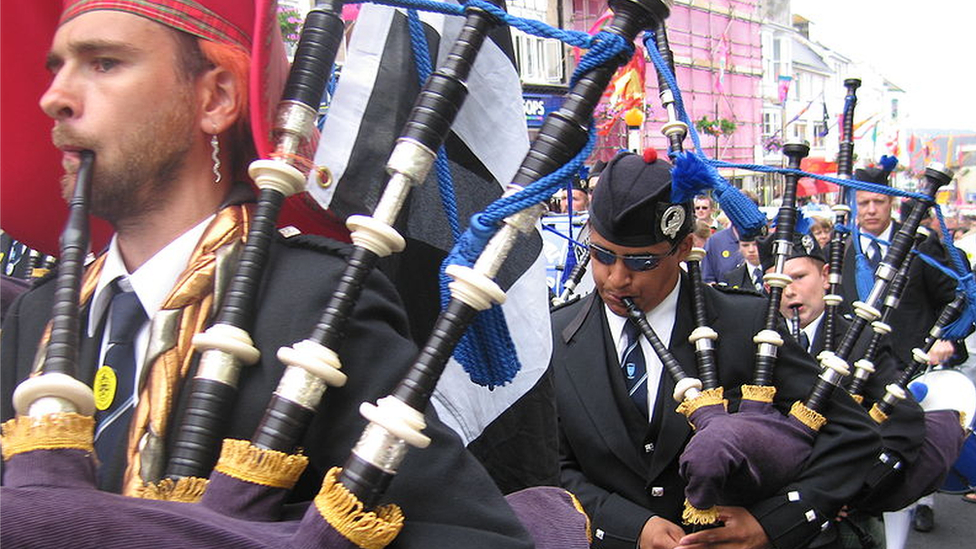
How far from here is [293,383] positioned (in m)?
1.10

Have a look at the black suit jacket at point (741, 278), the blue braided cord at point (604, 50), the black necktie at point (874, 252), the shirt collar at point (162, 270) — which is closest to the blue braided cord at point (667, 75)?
the blue braided cord at point (604, 50)

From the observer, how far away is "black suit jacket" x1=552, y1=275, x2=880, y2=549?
2518 mm

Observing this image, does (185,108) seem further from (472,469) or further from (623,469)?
(623,469)

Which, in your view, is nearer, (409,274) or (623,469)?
(409,274)

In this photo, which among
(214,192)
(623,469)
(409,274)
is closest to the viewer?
(214,192)

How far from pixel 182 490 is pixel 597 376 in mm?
1846

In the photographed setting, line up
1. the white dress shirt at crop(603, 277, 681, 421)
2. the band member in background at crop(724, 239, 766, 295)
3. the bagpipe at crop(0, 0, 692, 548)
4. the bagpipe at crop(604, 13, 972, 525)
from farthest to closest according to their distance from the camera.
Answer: the band member in background at crop(724, 239, 766, 295) → the white dress shirt at crop(603, 277, 681, 421) → the bagpipe at crop(604, 13, 972, 525) → the bagpipe at crop(0, 0, 692, 548)

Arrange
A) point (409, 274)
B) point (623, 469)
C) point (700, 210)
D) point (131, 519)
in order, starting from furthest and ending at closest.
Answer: point (700, 210)
point (623, 469)
point (409, 274)
point (131, 519)

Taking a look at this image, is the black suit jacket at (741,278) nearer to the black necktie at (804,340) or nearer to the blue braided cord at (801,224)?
the black necktie at (804,340)

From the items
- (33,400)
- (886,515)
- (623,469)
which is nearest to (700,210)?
(886,515)

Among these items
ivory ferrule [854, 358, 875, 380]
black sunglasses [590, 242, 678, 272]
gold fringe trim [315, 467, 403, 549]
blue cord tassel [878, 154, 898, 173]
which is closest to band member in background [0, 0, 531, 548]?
gold fringe trim [315, 467, 403, 549]

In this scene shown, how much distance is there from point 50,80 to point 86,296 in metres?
0.48

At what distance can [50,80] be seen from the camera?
1631mm

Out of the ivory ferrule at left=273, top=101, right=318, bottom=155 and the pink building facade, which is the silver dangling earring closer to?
the ivory ferrule at left=273, top=101, right=318, bottom=155
